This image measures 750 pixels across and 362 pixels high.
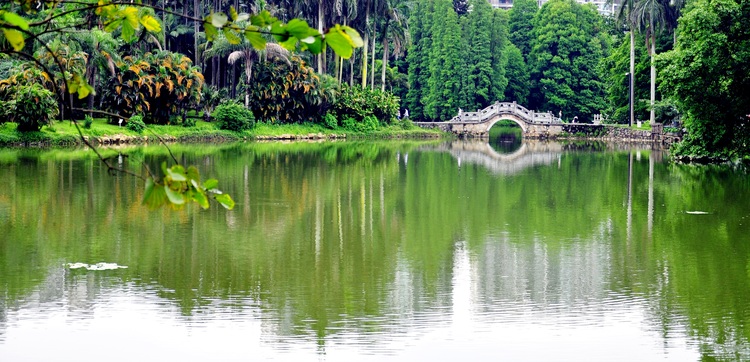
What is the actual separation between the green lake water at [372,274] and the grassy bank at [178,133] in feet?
33.4

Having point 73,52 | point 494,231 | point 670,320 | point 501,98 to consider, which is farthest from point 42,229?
point 501,98

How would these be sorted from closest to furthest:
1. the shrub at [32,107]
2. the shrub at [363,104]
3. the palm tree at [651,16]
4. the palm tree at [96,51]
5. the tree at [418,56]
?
the shrub at [32,107], the palm tree at [96,51], the palm tree at [651,16], the shrub at [363,104], the tree at [418,56]

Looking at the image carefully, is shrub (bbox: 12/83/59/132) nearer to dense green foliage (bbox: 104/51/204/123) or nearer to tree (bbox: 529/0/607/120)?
dense green foliage (bbox: 104/51/204/123)

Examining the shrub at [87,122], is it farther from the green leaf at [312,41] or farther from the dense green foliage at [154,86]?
the green leaf at [312,41]

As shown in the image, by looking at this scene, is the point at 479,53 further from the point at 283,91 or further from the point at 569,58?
the point at 283,91

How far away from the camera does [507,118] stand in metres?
70.8

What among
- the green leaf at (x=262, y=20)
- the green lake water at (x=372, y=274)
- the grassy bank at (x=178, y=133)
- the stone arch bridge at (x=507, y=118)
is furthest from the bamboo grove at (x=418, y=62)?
the stone arch bridge at (x=507, y=118)

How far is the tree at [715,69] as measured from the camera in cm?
3328

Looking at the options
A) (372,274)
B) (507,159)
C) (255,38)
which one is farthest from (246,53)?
(255,38)

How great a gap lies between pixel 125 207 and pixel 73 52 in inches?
934

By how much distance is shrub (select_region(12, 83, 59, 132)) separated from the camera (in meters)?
37.8

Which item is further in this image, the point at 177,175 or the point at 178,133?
the point at 178,133

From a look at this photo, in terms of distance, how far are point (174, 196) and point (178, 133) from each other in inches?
1762

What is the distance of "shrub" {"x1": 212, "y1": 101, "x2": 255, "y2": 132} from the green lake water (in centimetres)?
2609
